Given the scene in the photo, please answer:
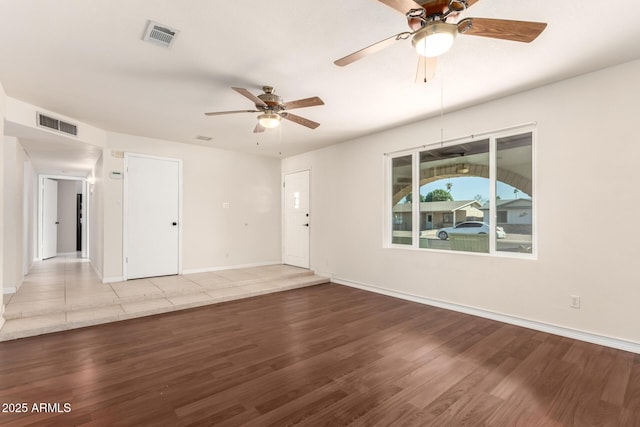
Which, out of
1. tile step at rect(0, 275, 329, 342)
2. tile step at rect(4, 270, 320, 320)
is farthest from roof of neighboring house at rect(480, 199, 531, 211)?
tile step at rect(0, 275, 329, 342)

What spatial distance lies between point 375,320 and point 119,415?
8.77 ft

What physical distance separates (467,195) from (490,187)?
318 mm

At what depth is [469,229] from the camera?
405 centimetres

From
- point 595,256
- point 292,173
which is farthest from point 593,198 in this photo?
point 292,173

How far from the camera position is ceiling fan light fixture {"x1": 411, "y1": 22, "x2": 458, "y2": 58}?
1826mm

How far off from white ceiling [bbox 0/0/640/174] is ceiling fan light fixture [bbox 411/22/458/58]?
386 mm

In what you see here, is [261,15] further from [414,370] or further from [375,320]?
[375,320]

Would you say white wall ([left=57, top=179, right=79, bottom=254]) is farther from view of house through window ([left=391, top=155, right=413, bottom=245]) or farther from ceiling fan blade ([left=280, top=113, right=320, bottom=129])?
view of house through window ([left=391, top=155, right=413, bottom=245])

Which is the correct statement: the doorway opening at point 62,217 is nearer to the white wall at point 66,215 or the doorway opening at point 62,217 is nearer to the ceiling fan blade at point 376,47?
the white wall at point 66,215

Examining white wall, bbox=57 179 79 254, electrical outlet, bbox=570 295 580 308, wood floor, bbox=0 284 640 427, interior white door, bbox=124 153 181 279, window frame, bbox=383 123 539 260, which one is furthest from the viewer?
white wall, bbox=57 179 79 254

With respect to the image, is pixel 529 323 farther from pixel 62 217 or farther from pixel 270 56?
pixel 62 217

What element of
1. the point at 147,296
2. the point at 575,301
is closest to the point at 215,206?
the point at 147,296

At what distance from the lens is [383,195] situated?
16.4ft

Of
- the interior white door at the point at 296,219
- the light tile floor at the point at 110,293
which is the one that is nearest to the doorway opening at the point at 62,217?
the light tile floor at the point at 110,293
